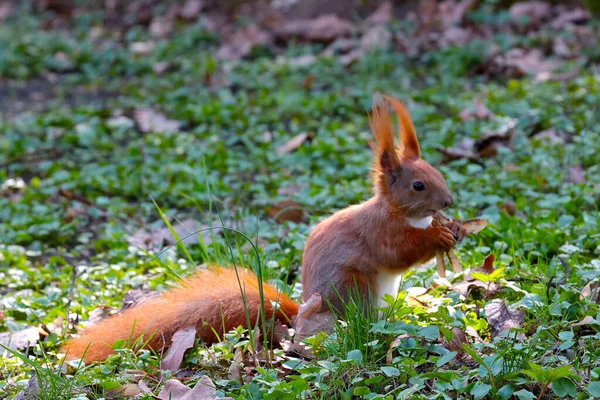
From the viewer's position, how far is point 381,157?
2922 mm

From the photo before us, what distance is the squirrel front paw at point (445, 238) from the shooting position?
2828 mm

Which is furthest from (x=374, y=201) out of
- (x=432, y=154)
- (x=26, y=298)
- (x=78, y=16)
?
(x=78, y=16)

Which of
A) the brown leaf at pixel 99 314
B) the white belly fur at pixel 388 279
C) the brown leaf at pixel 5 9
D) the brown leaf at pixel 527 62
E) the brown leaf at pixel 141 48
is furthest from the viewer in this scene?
the brown leaf at pixel 5 9

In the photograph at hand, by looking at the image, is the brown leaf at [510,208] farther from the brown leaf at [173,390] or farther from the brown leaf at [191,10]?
the brown leaf at [191,10]

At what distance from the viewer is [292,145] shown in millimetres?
5246

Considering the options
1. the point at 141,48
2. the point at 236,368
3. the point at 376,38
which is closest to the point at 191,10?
the point at 141,48

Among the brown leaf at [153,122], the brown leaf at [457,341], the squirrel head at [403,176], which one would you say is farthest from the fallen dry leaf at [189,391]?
the brown leaf at [153,122]

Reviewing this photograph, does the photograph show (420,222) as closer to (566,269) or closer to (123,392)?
(566,269)

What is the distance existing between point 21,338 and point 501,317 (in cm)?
178

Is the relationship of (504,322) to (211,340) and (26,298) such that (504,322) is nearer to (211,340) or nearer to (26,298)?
(211,340)

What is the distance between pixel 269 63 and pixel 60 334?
4199 millimetres

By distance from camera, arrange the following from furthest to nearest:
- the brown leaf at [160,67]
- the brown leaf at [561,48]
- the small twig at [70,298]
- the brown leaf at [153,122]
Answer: the brown leaf at [160,67], the brown leaf at [561,48], the brown leaf at [153,122], the small twig at [70,298]

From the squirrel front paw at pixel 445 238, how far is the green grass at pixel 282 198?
199 mm

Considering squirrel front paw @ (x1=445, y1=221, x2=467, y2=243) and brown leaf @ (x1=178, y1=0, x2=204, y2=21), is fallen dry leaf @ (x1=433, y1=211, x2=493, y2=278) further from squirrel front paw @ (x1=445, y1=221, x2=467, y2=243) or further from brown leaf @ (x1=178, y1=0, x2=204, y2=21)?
brown leaf @ (x1=178, y1=0, x2=204, y2=21)
